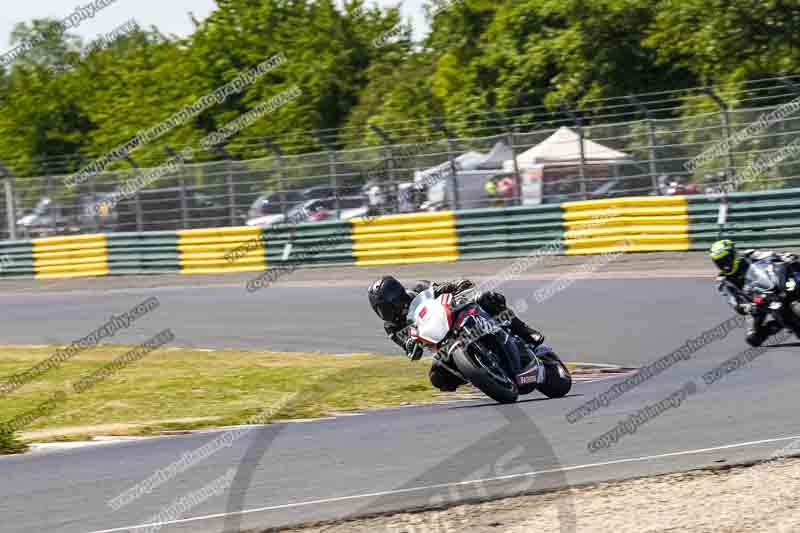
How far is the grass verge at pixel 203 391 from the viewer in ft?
37.6

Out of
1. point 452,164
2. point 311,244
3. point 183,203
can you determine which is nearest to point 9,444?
point 452,164

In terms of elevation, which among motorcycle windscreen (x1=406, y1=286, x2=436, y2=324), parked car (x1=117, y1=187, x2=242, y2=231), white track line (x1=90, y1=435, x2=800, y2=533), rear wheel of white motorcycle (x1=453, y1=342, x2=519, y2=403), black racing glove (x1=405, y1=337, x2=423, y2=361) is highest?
parked car (x1=117, y1=187, x2=242, y2=231)

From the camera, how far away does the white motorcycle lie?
10.1 m

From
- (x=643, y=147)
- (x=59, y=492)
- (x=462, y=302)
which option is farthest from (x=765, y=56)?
(x=59, y=492)

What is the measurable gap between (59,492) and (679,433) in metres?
3.99

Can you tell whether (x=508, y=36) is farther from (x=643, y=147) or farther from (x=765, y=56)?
(x=643, y=147)

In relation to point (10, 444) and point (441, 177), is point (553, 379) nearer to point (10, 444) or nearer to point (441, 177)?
point (10, 444)

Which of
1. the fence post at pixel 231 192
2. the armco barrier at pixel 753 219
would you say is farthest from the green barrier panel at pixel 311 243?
the armco barrier at pixel 753 219

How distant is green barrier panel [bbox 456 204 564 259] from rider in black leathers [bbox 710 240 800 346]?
30.0ft

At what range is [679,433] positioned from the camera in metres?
8.94

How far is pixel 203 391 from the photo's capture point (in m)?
12.9

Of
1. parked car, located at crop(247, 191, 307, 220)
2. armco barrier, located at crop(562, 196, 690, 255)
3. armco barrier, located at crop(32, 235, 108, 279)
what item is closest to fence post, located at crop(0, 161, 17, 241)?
armco barrier, located at crop(32, 235, 108, 279)

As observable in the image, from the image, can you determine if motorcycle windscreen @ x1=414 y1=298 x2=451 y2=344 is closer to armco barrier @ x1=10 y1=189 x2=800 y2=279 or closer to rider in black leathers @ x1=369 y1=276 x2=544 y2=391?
rider in black leathers @ x1=369 y1=276 x2=544 y2=391

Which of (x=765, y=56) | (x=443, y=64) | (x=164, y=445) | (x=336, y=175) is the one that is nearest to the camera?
(x=164, y=445)
